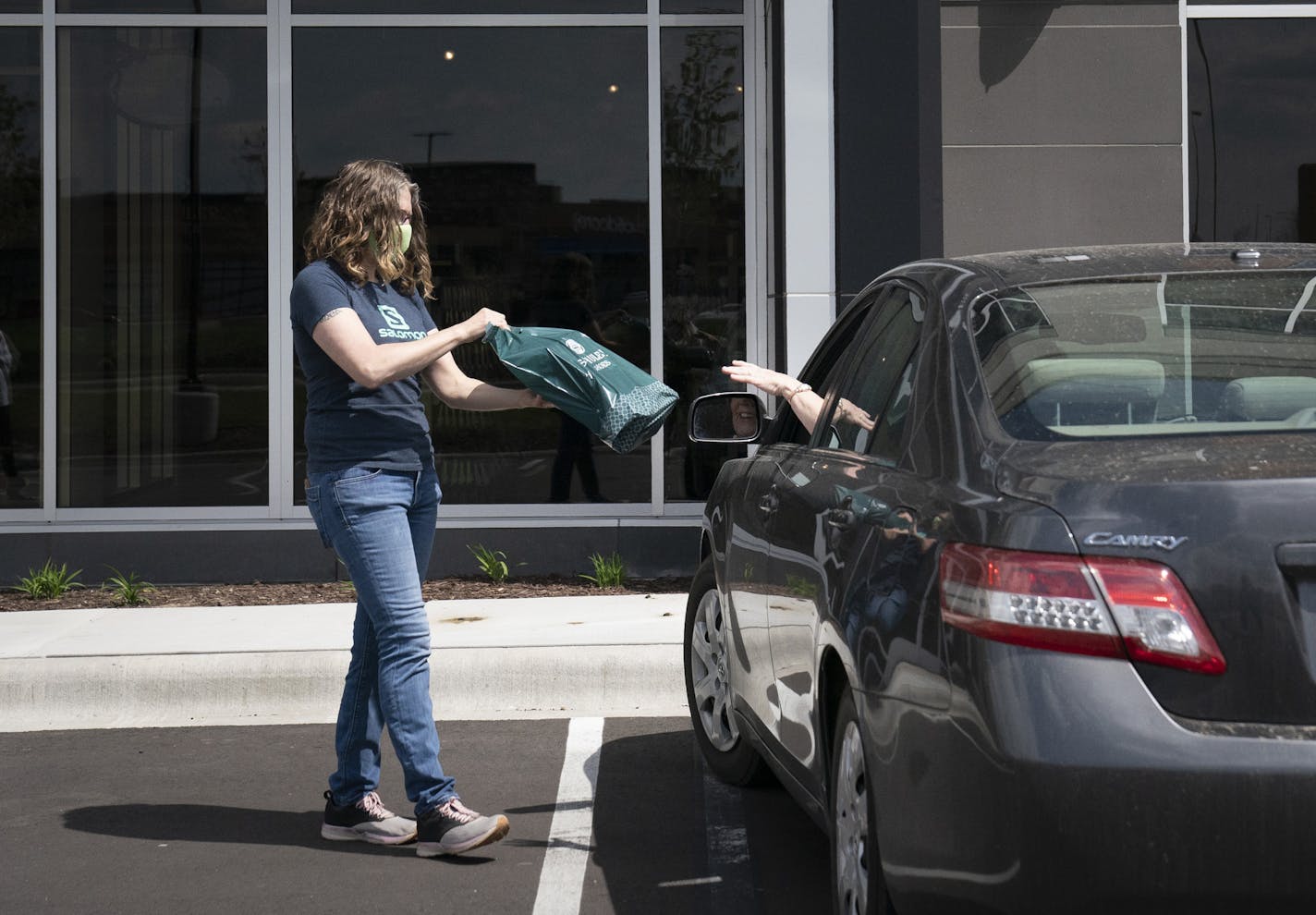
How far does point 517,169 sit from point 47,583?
3.70 meters

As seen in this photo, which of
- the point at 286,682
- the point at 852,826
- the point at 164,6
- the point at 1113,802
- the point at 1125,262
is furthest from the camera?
the point at 164,6

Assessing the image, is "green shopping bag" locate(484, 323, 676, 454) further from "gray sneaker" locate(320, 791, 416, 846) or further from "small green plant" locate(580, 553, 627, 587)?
"small green plant" locate(580, 553, 627, 587)

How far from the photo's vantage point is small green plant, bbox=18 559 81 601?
31.1ft

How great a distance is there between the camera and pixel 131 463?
35.0ft

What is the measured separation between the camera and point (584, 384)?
507cm

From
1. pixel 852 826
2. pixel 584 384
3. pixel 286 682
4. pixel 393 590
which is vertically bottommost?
pixel 286 682

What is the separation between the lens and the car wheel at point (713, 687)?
5.39 meters

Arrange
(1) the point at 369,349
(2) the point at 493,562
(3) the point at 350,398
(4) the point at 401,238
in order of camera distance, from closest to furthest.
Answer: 1. (1) the point at 369,349
2. (3) the point at 350,398
3. (4) the point at 401,238
4. (2) the point at 493,562

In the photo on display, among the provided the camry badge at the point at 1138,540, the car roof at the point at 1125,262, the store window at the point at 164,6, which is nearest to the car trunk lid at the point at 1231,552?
the camry badge at the point at 1138,540

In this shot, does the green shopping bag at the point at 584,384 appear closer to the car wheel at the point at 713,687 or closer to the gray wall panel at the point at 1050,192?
the car wheel at the point at 713,687

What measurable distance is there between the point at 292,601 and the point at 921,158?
14.1ft

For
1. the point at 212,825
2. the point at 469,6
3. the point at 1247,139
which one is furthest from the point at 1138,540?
the point at 1247,139

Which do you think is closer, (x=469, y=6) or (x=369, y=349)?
(x=369, y=349)

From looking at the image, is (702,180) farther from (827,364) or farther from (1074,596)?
(1074,596)
